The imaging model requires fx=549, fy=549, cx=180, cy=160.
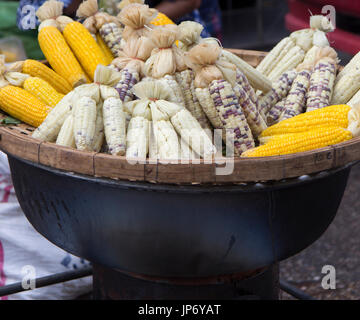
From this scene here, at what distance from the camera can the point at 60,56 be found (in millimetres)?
1982

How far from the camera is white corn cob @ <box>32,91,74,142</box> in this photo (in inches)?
62.6

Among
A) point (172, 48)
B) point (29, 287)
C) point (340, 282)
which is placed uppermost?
point (172, 48)

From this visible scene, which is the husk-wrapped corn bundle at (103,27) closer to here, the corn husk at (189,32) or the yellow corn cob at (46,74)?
the yellow corn cob at (46,74)

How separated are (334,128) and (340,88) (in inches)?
16.3

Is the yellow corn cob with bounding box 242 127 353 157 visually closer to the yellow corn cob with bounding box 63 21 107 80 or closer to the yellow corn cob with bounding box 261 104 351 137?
the yellow corn cob with bounding box 261 104 351 137

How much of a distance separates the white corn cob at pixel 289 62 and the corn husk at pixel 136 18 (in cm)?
51

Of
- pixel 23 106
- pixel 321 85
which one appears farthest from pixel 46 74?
pixel 321 85

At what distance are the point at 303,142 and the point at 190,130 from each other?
0.31 m

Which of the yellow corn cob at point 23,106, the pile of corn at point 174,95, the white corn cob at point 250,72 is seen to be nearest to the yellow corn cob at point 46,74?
the pile of corn at point 174,95

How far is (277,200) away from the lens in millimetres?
1413

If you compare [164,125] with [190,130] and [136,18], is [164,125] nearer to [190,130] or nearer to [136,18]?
[190,130]

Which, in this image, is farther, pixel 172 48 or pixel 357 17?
pixel 357 17
